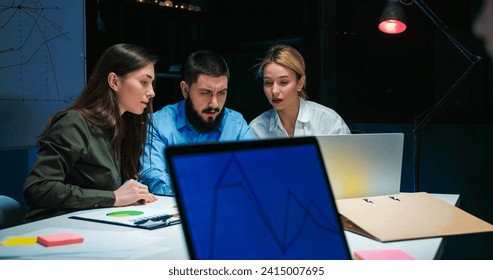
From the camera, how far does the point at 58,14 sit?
113 inches

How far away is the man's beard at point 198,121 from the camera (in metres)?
2.73

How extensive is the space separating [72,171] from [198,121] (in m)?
0.97

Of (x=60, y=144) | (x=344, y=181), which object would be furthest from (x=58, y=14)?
(x=344, y=181)

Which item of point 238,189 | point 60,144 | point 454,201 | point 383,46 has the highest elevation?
point 383,46

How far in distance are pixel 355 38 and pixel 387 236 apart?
2.85 m

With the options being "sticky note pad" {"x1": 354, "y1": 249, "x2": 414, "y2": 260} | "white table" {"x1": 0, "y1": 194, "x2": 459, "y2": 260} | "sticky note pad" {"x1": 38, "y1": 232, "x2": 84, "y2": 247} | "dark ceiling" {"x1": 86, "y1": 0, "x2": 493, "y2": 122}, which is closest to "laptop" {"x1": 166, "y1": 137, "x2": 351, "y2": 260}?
"sticky note pad" {"x1": 354, "y1": 249, "x2": 414, "y2": 260}

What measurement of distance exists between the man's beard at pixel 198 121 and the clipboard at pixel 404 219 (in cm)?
132

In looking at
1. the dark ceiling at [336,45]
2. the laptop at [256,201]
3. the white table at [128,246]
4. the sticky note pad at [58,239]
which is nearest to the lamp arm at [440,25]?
the dark ceiling at [336,45]

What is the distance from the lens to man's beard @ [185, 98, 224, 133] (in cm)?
273

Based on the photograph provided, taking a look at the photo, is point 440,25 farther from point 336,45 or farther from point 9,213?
point 9,213

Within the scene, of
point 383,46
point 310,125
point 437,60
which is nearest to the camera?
point 310,125

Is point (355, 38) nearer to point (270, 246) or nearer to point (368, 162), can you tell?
point (368, 162)

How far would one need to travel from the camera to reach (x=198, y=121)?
2736 millimetres

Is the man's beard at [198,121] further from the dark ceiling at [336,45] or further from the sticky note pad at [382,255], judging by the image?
the sticky note pad at [382,255]
